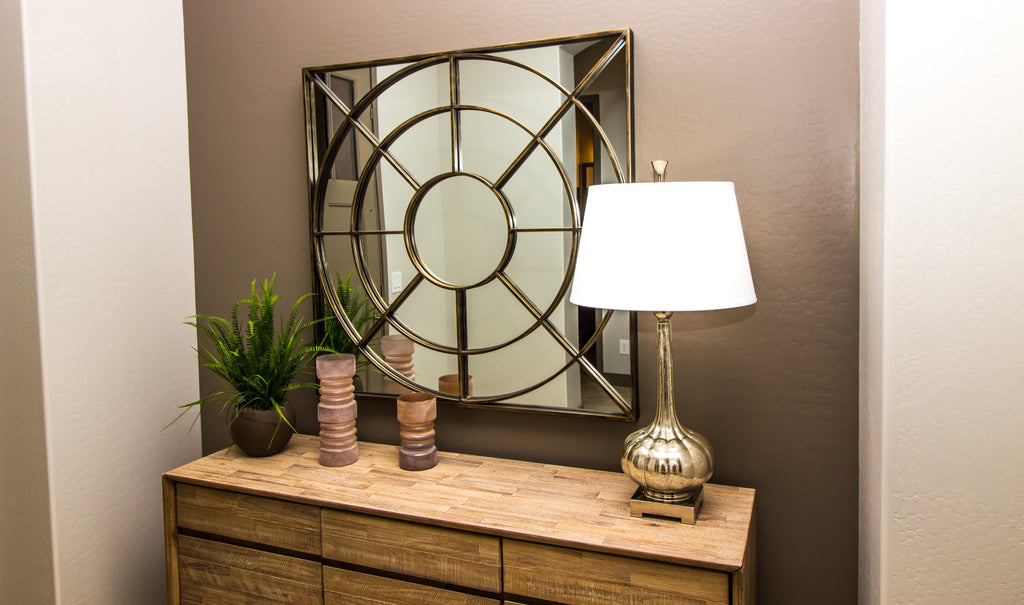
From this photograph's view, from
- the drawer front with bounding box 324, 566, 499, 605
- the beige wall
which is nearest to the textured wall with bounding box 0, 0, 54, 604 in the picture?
the drawer front with bounding box 324, 566, 499, 605

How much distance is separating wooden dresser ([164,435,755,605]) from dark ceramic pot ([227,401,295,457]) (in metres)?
0.03

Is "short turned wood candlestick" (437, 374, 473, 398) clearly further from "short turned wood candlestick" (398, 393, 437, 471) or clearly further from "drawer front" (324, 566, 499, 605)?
"drawer front" (324, 566, 499, 605)

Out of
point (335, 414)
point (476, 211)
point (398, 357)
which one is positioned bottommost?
point (335, 414)

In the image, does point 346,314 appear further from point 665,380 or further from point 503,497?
point 665,380

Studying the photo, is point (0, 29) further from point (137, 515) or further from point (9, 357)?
point (137, 515)

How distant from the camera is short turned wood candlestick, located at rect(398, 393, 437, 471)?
1.69m

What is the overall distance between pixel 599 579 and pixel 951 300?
784mm

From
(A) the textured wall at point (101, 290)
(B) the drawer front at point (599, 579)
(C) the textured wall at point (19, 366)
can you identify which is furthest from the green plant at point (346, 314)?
(B) the drawer front at point (599, 579)

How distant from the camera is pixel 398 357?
191 cm

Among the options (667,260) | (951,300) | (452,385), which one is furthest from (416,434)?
(951,300)

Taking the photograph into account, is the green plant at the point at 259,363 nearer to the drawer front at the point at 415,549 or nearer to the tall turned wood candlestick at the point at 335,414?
the tall turned wood candlestick at the point at 335,414

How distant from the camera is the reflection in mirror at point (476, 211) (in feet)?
5.43

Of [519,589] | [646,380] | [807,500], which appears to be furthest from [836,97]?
[519,589]

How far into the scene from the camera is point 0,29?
1700 millimetres
